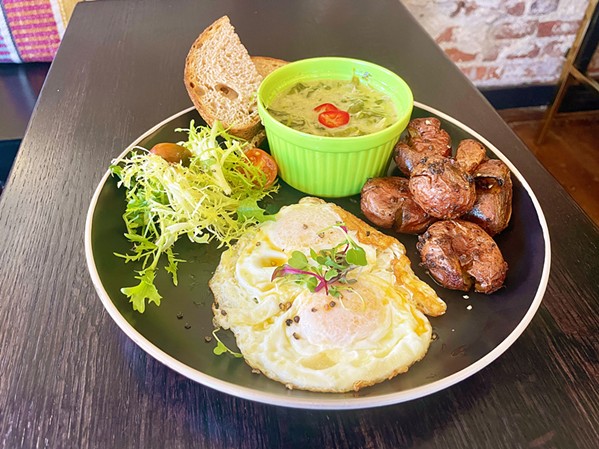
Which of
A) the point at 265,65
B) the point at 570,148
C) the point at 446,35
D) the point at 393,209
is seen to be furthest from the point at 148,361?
the point at 570,148

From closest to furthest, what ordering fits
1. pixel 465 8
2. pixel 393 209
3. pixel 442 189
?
pixel 442 189 < pixel 393 209 < pixel 465 8

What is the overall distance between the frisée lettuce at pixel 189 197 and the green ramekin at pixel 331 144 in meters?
0.16

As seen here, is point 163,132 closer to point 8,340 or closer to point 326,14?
point 8,340

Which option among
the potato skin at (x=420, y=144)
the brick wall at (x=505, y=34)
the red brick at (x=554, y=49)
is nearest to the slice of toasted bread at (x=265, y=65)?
the potato skin at (x=420, y=144)

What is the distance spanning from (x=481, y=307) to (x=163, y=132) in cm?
158

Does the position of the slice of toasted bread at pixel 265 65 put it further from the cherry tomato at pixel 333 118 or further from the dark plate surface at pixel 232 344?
the dark plate surface at pixel 232 344

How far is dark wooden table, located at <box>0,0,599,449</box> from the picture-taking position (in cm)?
143

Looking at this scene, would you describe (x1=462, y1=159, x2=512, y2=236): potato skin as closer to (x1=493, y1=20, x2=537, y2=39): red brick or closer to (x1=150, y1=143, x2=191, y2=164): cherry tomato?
(x1=150, y1=143, x2=191, y2=164): cherry tomato

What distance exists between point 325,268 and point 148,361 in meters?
0.65

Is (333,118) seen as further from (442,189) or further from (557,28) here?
(557,28)

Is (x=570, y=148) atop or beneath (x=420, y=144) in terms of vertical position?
beneath

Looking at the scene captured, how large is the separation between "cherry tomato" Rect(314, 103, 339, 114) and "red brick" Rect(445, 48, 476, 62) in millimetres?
3233

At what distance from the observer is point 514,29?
492 cm

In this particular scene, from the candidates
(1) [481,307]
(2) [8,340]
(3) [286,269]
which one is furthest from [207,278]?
(1) [481,307]
